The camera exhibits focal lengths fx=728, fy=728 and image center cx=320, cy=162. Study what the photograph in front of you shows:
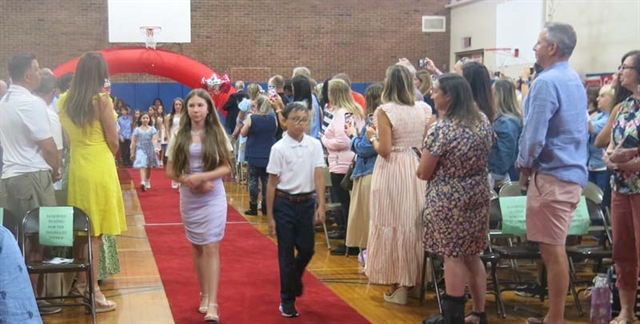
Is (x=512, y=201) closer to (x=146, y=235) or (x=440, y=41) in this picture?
(x=146, y=235)

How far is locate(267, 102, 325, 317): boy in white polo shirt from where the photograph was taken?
4.64 m

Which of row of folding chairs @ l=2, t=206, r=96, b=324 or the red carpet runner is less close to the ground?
row of folding chairs @ l=2, t=206, r=96, b=324

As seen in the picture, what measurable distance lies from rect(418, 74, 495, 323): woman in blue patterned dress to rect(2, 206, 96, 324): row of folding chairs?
2.13 m

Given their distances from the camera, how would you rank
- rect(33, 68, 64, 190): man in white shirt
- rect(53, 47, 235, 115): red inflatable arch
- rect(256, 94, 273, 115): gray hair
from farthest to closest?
1. rect(53, 47, 235, 115): red inflatable arch
2. rect(256, 94, 273, 115): gray hair
3. rect(33, 68, 64, 190): man in white shirt

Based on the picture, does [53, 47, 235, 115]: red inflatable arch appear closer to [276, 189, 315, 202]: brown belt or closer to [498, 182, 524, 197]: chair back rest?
[498, 182, 524, 197]: chair back rest

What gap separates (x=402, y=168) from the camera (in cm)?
492

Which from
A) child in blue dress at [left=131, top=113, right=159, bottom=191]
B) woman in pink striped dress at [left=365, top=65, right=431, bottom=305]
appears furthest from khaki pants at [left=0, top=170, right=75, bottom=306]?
child in blue dress at [left=131, top=113, right=159, bottom=191]

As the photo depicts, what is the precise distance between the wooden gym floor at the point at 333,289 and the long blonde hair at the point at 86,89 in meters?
1.29

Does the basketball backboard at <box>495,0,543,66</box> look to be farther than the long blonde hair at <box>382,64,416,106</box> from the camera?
Yes

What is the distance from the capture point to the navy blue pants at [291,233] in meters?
4.64

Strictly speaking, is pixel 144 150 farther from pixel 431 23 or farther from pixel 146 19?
pixel 431 23

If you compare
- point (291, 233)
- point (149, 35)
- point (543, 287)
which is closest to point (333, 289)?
point (291, 233)

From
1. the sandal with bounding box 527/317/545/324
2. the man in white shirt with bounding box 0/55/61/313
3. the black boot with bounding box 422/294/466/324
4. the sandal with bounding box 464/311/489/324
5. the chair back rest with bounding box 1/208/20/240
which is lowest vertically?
the sandal with bounding box 527/317/545/324

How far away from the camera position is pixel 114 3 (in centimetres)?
1492
